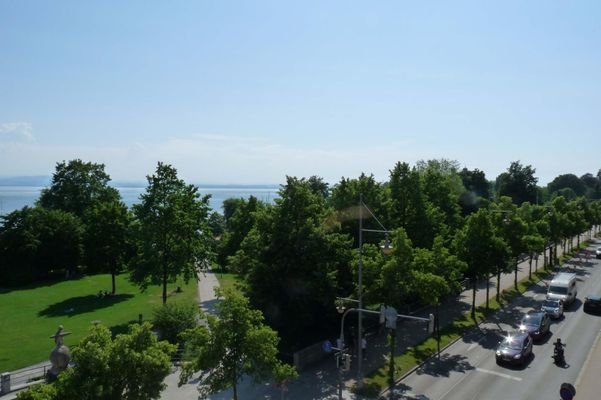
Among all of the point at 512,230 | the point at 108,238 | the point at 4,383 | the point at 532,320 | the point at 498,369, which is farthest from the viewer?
the point at 108,238

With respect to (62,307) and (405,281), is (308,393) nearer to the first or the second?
(405,281)

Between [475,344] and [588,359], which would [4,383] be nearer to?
[475,344]

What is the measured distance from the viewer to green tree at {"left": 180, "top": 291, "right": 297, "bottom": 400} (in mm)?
18109

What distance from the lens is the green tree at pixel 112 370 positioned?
1352 cm

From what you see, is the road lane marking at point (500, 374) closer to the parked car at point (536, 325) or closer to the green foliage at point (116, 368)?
the parked car at point (536, 325)

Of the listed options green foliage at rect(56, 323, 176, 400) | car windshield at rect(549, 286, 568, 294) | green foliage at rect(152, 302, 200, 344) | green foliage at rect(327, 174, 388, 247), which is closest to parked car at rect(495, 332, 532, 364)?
green foliage at rect(327, 174, 388, 247)

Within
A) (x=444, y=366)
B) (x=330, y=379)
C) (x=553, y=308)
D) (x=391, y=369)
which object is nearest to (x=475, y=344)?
(x=444, y=366)

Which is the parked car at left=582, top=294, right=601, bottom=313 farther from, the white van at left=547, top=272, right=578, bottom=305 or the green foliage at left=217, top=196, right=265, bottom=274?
the green foliage at left=217, top=196, right=265, bottom=274

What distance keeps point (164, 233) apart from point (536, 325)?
94.6 feet

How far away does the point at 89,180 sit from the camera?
83.3 meters

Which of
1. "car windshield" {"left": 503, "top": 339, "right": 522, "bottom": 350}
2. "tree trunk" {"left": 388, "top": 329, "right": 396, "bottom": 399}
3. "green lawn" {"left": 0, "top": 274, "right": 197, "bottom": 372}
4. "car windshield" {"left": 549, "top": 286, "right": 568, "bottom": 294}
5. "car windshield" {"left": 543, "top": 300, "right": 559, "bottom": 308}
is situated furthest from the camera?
"car windshield" {"left": 549, "top": 286, "right": 568, "bottom": 294}

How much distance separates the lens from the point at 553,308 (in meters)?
37.0

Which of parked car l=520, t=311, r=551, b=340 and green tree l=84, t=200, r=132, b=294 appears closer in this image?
parked car l=520, t=311, r=551, b=340

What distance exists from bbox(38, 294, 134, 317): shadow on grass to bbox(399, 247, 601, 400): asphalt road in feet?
101
